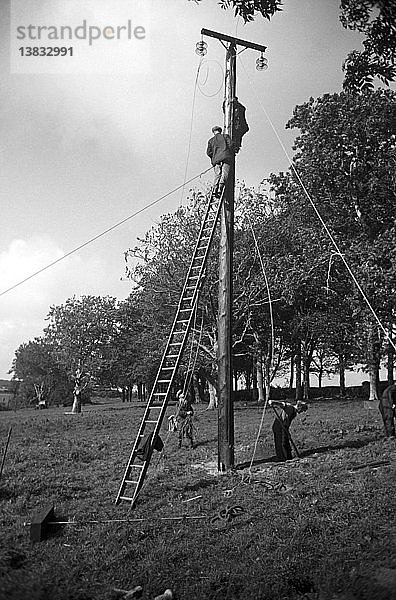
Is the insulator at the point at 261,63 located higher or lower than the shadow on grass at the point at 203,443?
higher

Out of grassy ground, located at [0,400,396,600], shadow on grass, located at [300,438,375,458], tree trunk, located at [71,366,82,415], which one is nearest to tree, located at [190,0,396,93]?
grassy ground, located at [0,400,396,600]

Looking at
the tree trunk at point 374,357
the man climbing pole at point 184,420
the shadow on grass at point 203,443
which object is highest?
the tree trunk at point 374,357

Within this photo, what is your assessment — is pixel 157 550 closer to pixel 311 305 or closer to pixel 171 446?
pixel 171 446

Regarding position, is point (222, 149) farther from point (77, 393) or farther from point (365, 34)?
point (77, 393)

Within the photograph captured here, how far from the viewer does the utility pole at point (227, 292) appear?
1167 cm

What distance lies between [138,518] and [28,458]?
699 cm

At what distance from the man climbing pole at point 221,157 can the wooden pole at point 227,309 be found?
0.41 feet

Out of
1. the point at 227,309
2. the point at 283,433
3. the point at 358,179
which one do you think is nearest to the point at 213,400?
the point at 358,179

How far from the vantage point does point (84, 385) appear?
127ft

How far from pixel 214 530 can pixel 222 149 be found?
26.0ft

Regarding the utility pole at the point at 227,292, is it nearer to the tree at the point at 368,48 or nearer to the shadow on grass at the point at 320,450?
the shadow on grass at the point at 320,450

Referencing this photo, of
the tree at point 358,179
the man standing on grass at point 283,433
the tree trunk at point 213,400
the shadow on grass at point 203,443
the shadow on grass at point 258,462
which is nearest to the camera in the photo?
the shadow on grass at point 258,462

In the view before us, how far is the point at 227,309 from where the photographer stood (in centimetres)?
1202

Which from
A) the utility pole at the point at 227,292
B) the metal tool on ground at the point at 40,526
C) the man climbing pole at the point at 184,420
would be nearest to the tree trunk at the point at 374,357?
the man climbing pole at the point at 184,420
